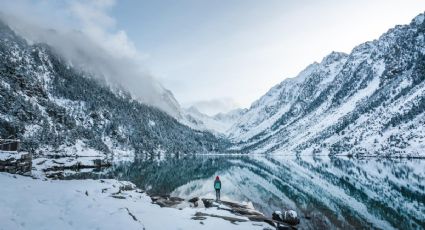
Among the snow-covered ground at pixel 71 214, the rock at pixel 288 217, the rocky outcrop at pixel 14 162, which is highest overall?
the rocky outcrop at pixel 14 162

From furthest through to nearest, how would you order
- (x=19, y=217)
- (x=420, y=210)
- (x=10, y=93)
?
1. (x=10, y=93)
2. (x=420, y=210)
3. (x=19, y=217)

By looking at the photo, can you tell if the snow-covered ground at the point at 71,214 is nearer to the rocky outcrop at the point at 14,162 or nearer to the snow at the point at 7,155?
the rocky outcrop at the point at 14,162

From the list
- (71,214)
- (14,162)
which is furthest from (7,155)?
(71,214)

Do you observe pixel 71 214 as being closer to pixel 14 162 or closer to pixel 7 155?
pixel 7 155

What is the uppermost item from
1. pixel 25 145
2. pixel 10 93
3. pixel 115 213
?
pixel 10 93

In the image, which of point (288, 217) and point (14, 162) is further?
point (14, 162)

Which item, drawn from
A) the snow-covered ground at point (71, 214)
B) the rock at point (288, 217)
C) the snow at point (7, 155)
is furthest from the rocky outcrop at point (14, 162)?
the rock at point (288, 217)

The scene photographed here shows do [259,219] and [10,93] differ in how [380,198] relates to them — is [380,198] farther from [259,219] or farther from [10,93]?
[10,93]

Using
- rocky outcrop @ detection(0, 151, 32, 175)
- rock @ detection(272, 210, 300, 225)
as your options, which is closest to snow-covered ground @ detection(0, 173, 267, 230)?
rock @ detection(272, 210, 300, 225)

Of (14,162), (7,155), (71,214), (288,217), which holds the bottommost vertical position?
(288,217)

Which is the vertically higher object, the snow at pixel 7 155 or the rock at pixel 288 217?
the snow at pixel 7 155

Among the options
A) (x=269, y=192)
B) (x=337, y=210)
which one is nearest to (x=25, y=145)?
(x=269, y=192)

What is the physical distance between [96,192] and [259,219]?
1764 cm

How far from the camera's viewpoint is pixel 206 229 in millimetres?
24984
